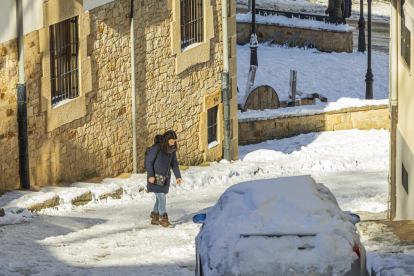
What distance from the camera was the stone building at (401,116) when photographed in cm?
1412

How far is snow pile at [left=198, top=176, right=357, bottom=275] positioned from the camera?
695 centimetres

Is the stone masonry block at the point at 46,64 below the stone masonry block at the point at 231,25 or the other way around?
below

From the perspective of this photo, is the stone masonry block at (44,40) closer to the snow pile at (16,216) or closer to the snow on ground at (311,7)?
the snow pile at (16,216)

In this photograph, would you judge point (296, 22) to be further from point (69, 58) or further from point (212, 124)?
point (69, 58)

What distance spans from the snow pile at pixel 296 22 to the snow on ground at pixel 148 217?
15175mm

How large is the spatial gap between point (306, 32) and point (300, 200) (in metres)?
32.3

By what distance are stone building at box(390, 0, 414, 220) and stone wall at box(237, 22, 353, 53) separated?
22.7 m

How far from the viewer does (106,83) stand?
16359 mm

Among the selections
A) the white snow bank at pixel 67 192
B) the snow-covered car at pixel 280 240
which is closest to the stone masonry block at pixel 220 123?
the white snow bank at pixel 67 192

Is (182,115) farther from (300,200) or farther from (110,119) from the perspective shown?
(300,200)

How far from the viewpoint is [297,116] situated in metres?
25.3

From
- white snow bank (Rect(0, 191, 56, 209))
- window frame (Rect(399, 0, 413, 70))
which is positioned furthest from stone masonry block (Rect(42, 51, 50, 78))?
window frame (Rect(399, 0, 413, 70))

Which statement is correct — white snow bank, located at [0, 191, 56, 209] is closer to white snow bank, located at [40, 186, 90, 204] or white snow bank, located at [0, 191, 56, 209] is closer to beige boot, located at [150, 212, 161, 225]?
white snow bank, located at [40, 186, 90, 204]

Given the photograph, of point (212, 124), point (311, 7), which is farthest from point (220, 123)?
point (311, 7)
